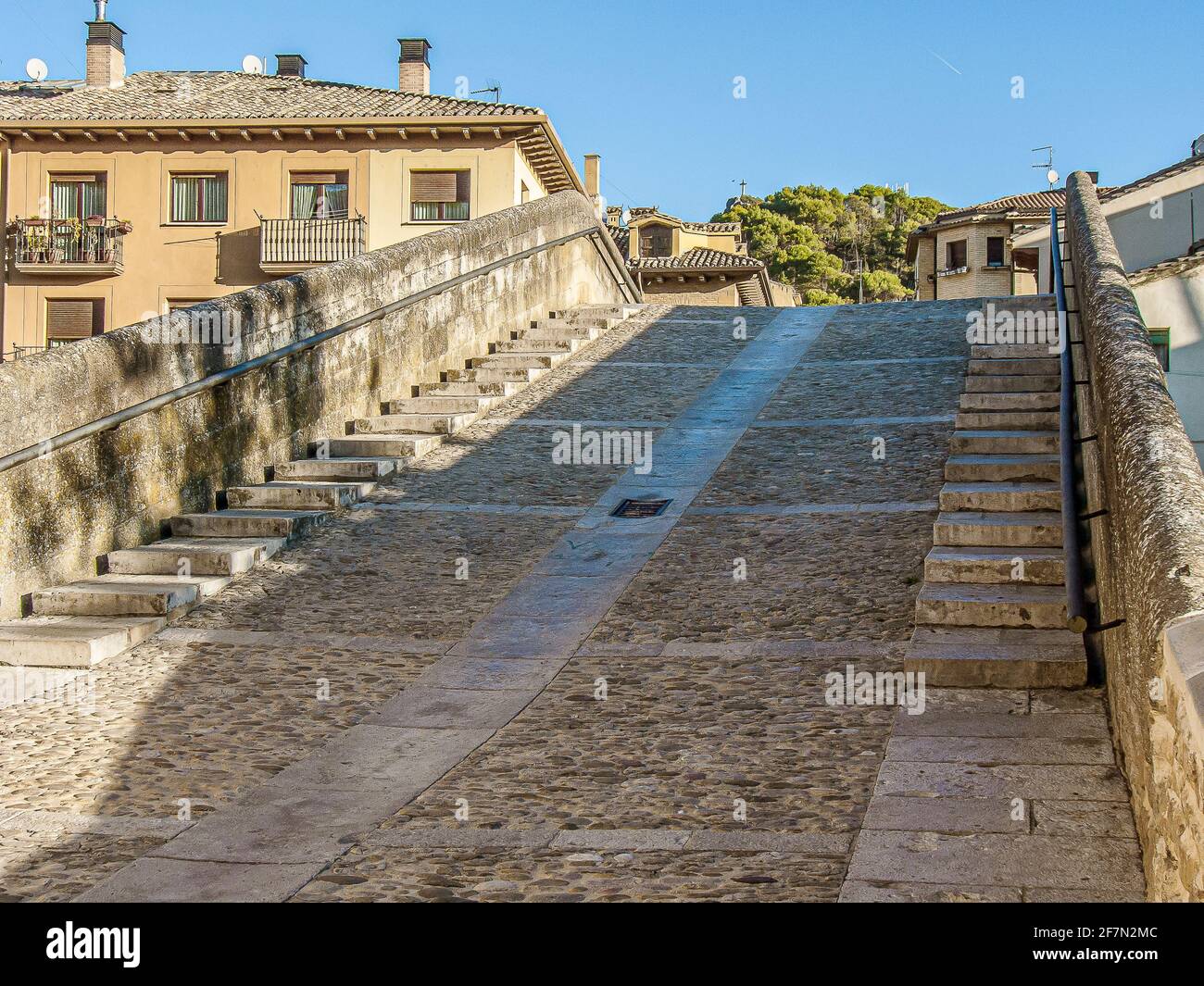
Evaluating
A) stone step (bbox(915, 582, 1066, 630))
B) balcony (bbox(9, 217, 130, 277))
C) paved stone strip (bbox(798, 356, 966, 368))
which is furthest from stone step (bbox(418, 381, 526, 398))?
balcony (bbox(9, 217, 130, 277))

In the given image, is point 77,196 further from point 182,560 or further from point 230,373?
point 182,560

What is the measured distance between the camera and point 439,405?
12258 millimetres

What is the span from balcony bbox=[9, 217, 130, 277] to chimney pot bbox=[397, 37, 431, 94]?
295 inches

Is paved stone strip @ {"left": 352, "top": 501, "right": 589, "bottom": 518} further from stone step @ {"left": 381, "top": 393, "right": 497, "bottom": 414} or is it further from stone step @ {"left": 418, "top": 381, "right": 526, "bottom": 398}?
stone step @ {"left": 418, "top": 381, "right": 526, "bottom": 398}

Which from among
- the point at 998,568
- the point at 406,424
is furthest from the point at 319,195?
the point at 998,568

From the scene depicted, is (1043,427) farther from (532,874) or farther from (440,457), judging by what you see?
(532,874)

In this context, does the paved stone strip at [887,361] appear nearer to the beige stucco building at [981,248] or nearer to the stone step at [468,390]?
the stone step at [468,390]

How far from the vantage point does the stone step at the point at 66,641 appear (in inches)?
257

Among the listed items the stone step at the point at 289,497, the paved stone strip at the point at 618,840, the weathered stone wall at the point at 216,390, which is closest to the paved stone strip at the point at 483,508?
the stone step at the point at 289,497

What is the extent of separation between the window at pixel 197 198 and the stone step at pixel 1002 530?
25.7 meters

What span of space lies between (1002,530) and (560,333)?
902cm
